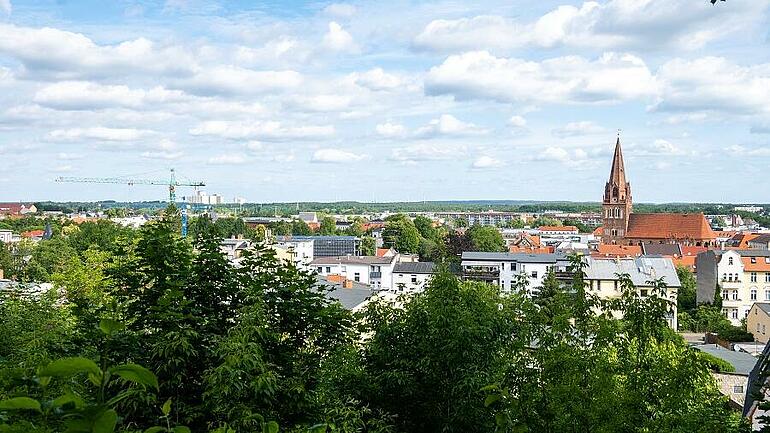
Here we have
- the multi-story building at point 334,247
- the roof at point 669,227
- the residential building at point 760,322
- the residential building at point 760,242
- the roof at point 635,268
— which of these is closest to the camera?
the residential building at point 760,322

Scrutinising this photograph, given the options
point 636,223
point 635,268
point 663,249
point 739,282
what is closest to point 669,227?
point 636,223

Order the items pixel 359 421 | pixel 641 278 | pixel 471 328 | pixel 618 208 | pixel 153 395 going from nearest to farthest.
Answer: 1. pixel 153 395
2. pixel 359 421
3. pixel 471 328
4. pixel 641 278
5. pixel 618 208

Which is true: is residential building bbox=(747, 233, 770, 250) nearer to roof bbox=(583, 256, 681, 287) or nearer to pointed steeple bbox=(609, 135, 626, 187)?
pointed steeple bbox=(609, 135, 626, 187)

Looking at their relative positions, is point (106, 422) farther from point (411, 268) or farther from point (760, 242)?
point (760, 242)

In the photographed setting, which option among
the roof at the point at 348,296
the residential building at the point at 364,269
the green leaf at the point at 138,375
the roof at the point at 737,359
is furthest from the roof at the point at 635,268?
the green leaf at the point at 138,375

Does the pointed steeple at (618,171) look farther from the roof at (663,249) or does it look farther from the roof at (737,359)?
the roof at (737,359)

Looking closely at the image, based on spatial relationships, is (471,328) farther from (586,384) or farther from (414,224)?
(414,224)

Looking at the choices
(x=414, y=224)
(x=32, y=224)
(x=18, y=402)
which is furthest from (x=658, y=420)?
(x=32, y=224)

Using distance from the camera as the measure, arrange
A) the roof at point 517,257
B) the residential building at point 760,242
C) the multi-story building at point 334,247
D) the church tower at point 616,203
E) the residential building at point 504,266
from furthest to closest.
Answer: the multi-story building at point 334,247 → the church tower at point 616,203 → the residential building at point 760,242 → the roof at point 517,257 → the residential building at point 504,266
